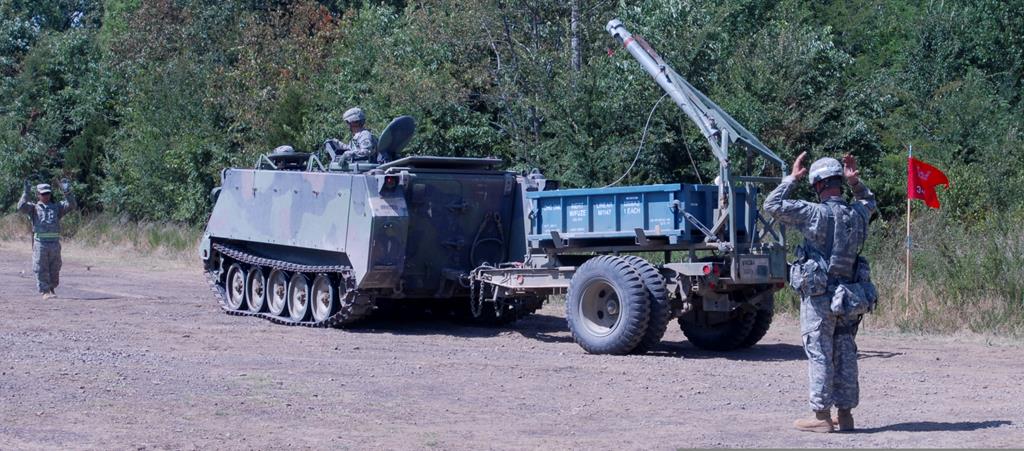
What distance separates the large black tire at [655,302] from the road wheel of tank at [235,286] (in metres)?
6.79

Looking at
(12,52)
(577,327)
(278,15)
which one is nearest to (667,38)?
(577,327)

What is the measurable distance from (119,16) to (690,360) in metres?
39.2

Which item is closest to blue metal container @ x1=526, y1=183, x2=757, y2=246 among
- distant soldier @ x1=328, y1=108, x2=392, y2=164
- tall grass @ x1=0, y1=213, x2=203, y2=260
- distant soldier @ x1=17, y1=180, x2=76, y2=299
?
distant soldier @ x1=328, y1=108, x2=392, y2=164

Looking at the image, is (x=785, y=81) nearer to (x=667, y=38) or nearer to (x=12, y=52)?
(x=667, y=38)

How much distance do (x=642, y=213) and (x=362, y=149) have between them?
435 cm

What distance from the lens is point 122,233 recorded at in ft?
102

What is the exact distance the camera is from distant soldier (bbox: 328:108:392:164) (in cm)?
1535

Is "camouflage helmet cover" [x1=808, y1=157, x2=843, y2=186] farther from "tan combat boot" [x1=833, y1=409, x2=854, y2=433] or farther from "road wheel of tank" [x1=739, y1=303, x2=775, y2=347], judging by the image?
"road wheel of tank" [x1=739, y1=303, x2=775, y2=347]

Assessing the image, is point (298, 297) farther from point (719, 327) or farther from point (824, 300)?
point (824, 300)

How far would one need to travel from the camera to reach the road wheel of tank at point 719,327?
12.9 m

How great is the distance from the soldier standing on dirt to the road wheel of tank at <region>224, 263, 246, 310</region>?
1030 centimetres

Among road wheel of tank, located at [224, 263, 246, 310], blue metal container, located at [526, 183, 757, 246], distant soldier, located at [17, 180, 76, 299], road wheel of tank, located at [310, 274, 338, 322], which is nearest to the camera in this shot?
blue metal container, located at [526, 183, 757, 246]

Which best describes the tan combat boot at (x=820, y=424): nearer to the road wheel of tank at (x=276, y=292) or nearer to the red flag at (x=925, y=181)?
the red flag at (x=925, y=181)

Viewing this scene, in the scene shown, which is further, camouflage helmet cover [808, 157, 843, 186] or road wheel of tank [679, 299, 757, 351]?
road wheel of tank [679, 299, 757, 351]
